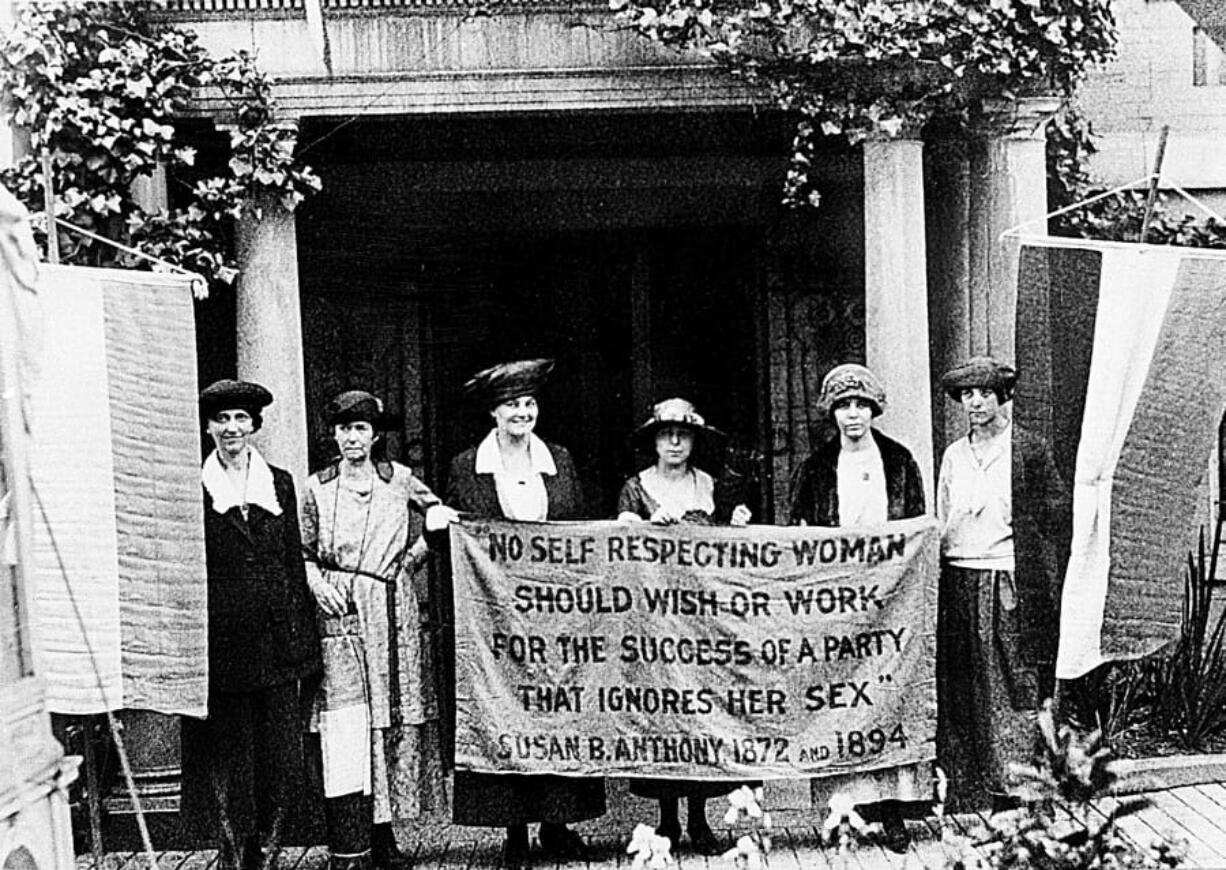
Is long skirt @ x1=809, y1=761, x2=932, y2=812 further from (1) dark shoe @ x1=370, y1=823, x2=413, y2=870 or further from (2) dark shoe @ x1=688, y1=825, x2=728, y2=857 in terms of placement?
(1) dark shoe @ x1=370, y1=823, x2=413, y2=870

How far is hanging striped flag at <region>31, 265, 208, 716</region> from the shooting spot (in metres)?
5.77

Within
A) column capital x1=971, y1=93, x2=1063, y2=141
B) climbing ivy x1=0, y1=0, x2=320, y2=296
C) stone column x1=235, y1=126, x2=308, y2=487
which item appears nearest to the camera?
Result: climbing ivy x1=0, y1=0, x2=320, y2=296

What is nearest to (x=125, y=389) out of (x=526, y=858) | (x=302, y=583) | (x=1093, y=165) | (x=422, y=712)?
(x=302, y=583)

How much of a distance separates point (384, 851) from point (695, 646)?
1.38m

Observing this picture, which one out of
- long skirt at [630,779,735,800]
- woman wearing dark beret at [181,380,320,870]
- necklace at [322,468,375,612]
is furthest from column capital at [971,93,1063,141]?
woman wearing dark beret at [181,380,320,870]

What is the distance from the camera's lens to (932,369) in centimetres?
949

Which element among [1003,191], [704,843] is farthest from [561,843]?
[1003,191]

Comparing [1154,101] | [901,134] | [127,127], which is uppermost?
[1154,101]

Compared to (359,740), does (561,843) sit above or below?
below

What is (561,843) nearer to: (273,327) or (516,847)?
(516,847)

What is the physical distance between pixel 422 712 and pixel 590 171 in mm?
4973

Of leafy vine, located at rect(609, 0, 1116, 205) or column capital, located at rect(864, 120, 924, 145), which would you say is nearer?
leafy vine, located at rect(609, 0, 1116, 205)

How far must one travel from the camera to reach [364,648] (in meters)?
6.64

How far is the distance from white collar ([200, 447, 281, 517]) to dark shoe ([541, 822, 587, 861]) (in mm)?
1578
